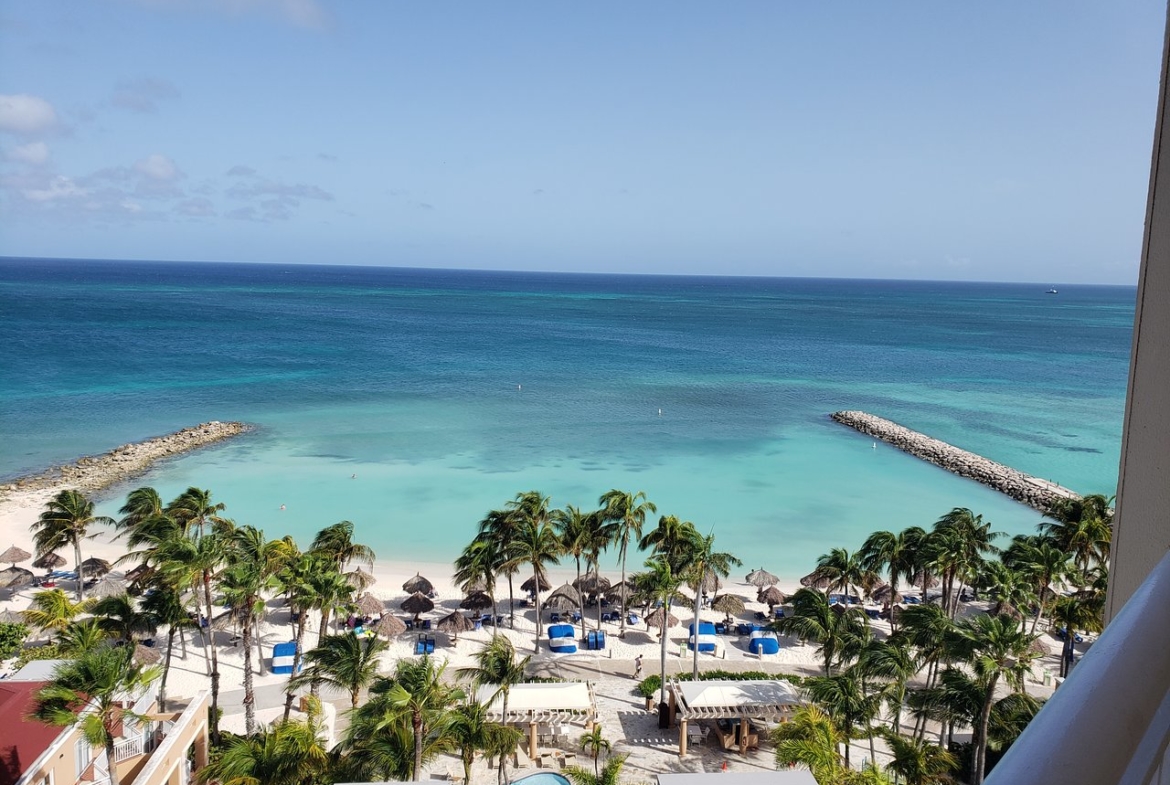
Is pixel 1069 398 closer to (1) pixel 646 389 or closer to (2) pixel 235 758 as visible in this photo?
(1) pixel 646 389

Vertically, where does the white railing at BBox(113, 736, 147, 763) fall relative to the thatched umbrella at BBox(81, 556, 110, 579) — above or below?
above

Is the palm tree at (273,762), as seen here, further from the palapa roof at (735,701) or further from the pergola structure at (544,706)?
the palapa roof at (735,701)

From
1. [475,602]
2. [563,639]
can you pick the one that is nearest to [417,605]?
[475,602]

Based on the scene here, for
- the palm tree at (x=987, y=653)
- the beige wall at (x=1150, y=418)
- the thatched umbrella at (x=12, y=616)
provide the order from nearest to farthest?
the beige wall at (x=1150, y=418), the palm tree at (x=987, y=653), the thatched umbrella at (x=12, y=616)

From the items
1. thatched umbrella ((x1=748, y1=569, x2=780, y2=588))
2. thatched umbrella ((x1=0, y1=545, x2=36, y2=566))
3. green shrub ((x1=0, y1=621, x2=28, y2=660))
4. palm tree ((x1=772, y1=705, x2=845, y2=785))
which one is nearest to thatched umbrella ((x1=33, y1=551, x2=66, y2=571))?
thatched umbrella ((x1=0, y1=545, x2=36, y2=566))

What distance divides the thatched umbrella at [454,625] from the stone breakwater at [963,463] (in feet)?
86.0

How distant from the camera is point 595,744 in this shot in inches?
636

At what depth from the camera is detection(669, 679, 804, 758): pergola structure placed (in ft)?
59.9

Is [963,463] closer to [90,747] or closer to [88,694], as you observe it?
[90,747]

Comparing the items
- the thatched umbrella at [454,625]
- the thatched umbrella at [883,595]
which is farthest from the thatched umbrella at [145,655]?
the thatched umbrella at [883,595]

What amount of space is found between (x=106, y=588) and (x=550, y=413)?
3447 centimetres

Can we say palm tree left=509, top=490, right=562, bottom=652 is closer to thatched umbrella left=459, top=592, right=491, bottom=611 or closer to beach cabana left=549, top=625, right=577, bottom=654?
beach cabana left=549, top=625, right=577, bottom=654

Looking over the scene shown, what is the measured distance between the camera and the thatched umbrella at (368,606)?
81.6 feet

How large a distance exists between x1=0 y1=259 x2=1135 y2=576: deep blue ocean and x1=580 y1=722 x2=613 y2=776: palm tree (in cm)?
1499
